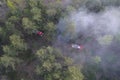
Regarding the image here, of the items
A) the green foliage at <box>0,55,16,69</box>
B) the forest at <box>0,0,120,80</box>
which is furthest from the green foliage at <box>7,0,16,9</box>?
the green foliage at <box>0,55,16,69</box>

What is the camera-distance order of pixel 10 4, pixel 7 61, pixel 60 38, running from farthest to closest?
pixel 10 4 < pixel 60 38 < pixel 7 61

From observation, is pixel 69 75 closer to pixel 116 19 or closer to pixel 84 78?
pixel 84 78

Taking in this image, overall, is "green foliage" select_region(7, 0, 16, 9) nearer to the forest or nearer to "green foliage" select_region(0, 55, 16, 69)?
the forest

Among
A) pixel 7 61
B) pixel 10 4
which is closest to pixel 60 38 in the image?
pixel 7 61

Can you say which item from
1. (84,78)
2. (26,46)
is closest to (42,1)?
(26,46)

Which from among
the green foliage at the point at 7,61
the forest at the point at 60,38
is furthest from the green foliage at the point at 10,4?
the green foliage at the point at 7,61

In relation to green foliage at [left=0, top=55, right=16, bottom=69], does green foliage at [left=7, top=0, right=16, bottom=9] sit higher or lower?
higher

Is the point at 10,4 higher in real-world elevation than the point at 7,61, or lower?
higher

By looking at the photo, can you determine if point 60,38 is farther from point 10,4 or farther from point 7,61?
point 10,4

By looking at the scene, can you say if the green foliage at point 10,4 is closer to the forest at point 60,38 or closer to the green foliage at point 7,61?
the forest at point 60,38
